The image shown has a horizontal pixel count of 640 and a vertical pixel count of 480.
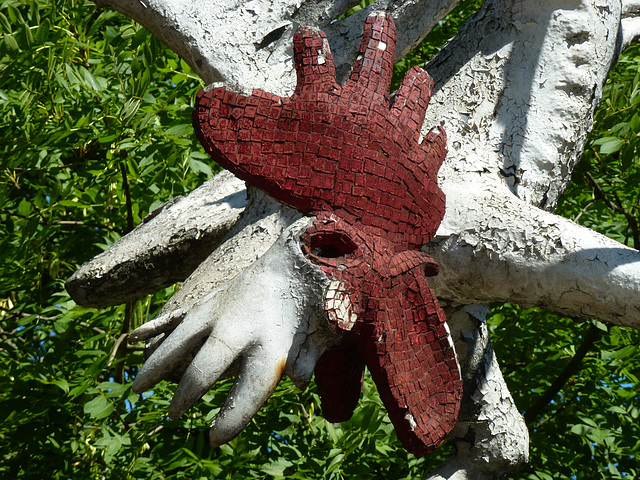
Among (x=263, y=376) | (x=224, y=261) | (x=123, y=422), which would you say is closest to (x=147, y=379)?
(x=263, y=376)

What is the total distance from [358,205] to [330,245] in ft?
0.38

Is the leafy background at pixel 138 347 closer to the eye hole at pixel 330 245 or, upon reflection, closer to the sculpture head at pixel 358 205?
the sculpture head at pixel 358 205

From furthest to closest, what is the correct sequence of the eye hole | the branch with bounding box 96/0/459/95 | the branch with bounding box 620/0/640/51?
1. the branch with bounding box 620/0/640/51
2. the branch with bounding box 96/0/459/95
3. the eye hole

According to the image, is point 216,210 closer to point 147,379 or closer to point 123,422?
point 147,379

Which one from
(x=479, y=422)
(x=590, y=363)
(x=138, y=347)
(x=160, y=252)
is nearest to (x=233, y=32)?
(x=160, y=252)

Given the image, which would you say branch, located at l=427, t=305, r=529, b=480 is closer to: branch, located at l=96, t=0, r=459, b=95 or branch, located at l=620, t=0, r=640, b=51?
branch, located at l=96, t=0, r=459, b=95

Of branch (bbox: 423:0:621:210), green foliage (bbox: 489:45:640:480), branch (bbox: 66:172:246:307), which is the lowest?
green foliage (bbox: 489:45:640:480)

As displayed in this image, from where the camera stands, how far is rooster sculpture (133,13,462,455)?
5.78 ft

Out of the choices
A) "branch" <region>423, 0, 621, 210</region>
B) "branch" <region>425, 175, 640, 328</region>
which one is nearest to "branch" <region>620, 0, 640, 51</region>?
"branch" <region>423, 0, 621, 210</region>

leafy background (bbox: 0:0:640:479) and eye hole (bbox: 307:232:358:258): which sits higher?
eye hole (bbox: 307:232:358:258)

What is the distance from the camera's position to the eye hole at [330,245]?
5.73 feet

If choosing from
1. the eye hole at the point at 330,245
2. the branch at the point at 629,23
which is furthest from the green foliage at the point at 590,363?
the eye hole at the point at 330,245

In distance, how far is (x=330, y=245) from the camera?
1.79 meters

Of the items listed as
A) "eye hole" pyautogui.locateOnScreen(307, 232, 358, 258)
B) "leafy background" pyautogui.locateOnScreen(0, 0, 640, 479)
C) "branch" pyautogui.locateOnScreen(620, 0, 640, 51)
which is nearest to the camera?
"eye hole" pyautogui.locateOnScreen(307, 232, 358, 258)
